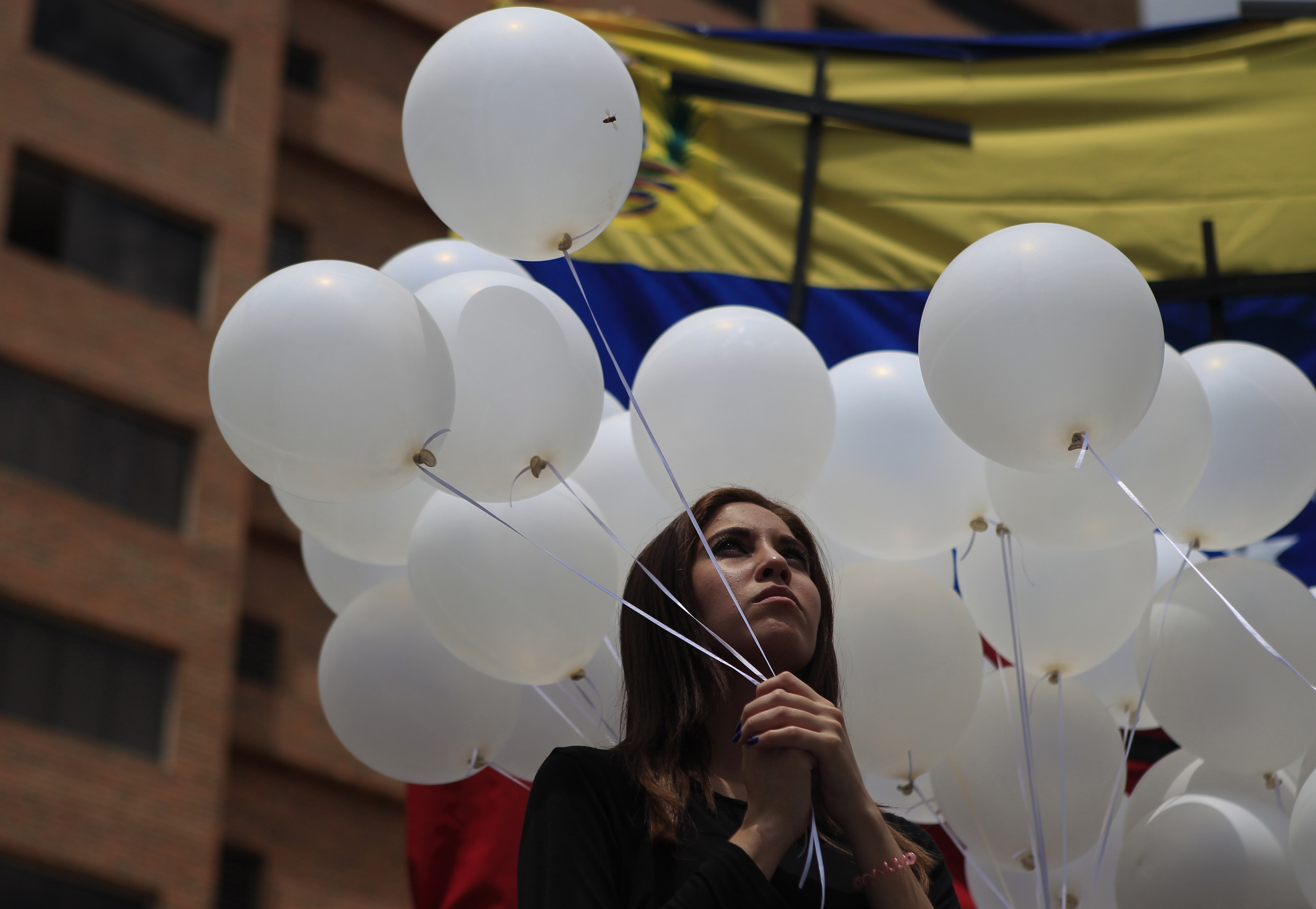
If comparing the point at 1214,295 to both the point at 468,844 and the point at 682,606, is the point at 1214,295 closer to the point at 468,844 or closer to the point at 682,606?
the point at 468,844

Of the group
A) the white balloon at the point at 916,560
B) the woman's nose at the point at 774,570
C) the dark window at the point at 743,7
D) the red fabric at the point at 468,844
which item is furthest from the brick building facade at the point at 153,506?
the woman's nose at the point at 774,570

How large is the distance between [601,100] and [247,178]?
604 inches

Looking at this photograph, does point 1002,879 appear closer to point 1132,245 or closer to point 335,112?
point 1132,245

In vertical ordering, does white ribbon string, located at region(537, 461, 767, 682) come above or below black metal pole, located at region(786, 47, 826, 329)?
below

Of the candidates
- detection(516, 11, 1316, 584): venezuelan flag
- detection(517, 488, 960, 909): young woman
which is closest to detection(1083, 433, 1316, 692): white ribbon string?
detection(517, 488, 960, 909): young woman

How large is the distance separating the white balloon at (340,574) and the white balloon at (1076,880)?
1742 millimetres

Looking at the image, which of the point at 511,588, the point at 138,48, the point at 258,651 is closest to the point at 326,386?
the point at 511,588

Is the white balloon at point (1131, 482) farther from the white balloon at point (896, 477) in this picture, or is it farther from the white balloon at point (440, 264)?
the white balloon at point (440, 264)

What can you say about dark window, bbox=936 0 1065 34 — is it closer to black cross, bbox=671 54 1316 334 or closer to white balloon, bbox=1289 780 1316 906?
black cross, bbox=671 54 1316 334

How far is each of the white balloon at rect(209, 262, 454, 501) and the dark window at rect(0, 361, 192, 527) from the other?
1349cm

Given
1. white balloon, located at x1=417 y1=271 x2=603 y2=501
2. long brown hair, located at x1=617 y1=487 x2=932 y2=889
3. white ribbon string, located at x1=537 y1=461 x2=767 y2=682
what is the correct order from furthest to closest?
white balloon, located at x1=417 y1=271 x2=603 y2=501 < white ribbon string, located at x1=537 y1=461 x2=767 y2=682 < long brown hair, located at x1=617 y1=487 x2=932 y2=889

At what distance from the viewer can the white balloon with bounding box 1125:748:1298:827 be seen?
3.92 m

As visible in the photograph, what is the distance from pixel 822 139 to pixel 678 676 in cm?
412

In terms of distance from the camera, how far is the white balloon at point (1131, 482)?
3617 millimetres
